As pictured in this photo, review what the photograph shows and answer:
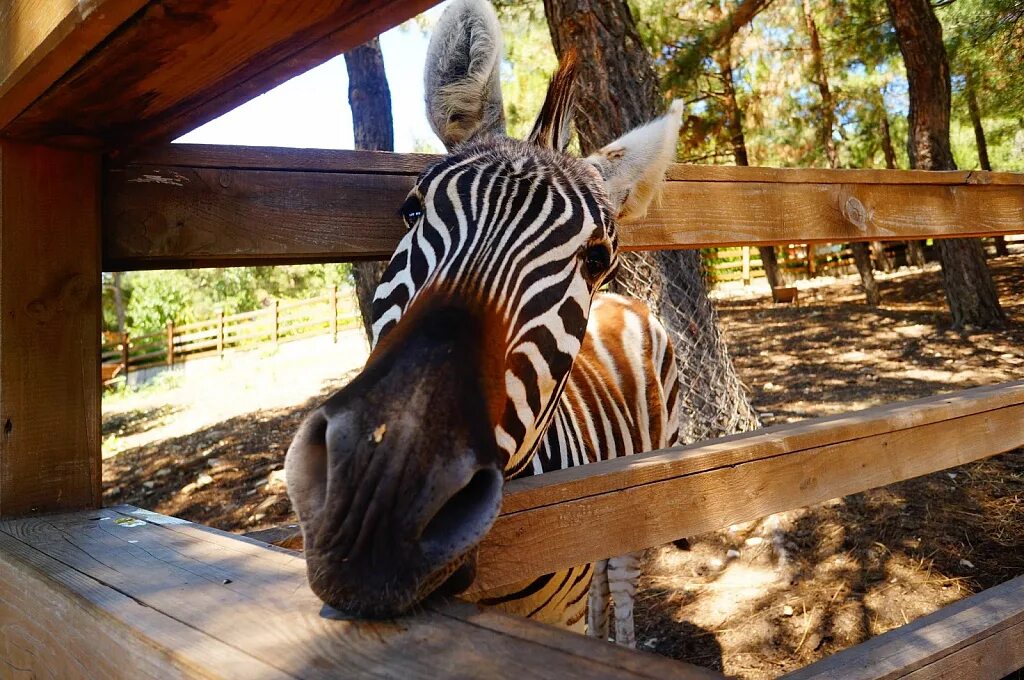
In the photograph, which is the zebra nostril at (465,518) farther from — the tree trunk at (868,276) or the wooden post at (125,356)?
the wooden post at (125,356)

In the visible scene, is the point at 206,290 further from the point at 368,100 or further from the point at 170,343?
the point at 368,100

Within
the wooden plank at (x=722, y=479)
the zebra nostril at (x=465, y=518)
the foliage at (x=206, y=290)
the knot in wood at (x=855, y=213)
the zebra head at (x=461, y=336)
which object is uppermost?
the foliage at (x=206, y=290)

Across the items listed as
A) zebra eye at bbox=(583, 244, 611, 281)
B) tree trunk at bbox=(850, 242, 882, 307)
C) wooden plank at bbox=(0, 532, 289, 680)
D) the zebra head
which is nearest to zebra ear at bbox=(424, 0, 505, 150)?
the zebra head

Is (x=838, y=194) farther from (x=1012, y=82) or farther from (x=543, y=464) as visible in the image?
(x=1012, y=82)

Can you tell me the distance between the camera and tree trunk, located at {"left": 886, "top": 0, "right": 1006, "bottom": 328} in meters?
9.63

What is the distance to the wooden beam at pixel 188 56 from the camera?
941 mm

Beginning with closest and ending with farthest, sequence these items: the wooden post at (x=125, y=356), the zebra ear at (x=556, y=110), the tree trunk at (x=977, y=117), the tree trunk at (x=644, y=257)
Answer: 1. the zebra ear at (x=556, y=110)
2. the tree trunk at (x=644, y=257)
3. the tree trunk at (x=977, y=117)
4. the wooden post at (x=125, y=356)

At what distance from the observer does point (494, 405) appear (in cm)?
121

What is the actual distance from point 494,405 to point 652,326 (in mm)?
3146

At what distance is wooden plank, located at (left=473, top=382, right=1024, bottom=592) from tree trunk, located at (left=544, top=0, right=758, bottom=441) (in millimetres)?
2388

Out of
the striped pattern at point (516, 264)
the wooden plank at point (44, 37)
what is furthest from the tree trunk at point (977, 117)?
the wooden plank at point (44, 37)

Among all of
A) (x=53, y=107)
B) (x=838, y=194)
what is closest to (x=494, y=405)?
(x=53, y=107)

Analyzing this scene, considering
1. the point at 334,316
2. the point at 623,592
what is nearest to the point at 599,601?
the point at 623,592

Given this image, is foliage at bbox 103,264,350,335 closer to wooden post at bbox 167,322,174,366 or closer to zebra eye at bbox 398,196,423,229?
wooden post at bbox 167,322,174,366
